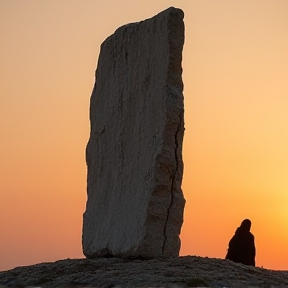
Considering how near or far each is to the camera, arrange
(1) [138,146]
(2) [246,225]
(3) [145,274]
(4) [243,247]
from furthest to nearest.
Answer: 1. (2) [246,225]
2. (4) [243,247]
3. (1) [138,146]
4. (3) [145,274]

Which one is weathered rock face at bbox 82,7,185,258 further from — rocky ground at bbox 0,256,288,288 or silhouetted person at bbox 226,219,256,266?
silhouetted person at bbox 226,219,256,266

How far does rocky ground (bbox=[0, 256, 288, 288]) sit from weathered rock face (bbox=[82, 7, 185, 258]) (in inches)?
29.9

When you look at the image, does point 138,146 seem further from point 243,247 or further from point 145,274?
point 243,247

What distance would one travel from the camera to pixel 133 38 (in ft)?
57.8

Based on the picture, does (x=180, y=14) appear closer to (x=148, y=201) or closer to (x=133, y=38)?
(x=133, y=38)

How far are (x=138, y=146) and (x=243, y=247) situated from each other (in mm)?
4203

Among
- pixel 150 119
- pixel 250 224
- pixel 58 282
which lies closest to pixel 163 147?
pixel 150 119

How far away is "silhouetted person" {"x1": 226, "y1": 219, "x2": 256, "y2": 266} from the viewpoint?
64.3ft

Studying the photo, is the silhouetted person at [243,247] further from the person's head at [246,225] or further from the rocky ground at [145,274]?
the rocky ground at [145,274]

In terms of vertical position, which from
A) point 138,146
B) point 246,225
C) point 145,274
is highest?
point 138,146

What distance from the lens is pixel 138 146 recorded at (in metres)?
16.9

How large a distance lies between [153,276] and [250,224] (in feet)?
20.4

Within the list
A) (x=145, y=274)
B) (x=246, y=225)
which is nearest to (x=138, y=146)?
(x=145, y=274)

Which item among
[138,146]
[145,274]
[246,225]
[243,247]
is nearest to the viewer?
[145,274]
